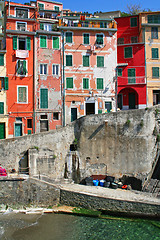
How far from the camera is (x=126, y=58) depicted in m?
31.0

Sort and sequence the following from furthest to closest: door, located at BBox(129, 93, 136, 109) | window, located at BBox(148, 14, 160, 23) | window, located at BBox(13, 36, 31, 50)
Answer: door, located at BBox(129, 93, 136, 109) < window, located at BBox(148, 14, 160, 23) < window, located at BBox(13, 36, 31, 50)

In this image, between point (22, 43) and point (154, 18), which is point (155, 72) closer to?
point (154, 18)

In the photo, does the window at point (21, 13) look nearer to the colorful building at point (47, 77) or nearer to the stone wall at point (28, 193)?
the colorful building at point (47, 77)

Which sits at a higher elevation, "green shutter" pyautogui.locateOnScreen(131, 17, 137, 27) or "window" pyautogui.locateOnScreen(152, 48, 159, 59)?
"green shutter" pyautogui.locateOnScreen(131, 17, 137, 27)

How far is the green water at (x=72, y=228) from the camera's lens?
15.5 m

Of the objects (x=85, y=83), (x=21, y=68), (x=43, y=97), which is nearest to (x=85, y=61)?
(x=85, y=83)

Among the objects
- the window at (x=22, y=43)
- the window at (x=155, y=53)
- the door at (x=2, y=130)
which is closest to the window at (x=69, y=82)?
the window at (x=22, y=43)

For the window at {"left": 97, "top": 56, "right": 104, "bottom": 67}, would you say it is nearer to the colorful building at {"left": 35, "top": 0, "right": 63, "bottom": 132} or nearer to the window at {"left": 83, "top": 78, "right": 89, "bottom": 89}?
the window at {"left": 83, "top": 78, "right": 89, "bottom": 89}

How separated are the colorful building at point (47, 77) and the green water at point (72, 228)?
38.2 feet

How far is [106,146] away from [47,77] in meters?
10.2

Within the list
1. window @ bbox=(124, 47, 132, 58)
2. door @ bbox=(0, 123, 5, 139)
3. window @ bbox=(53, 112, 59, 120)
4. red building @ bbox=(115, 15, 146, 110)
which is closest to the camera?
door @ bbox=(0, 123, 5, 139)

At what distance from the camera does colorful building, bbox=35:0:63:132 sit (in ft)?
89.3

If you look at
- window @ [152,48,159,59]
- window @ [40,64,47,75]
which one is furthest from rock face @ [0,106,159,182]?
window @ [152,48,159,59]

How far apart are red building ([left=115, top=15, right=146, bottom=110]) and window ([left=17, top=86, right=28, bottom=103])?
1111 cm
